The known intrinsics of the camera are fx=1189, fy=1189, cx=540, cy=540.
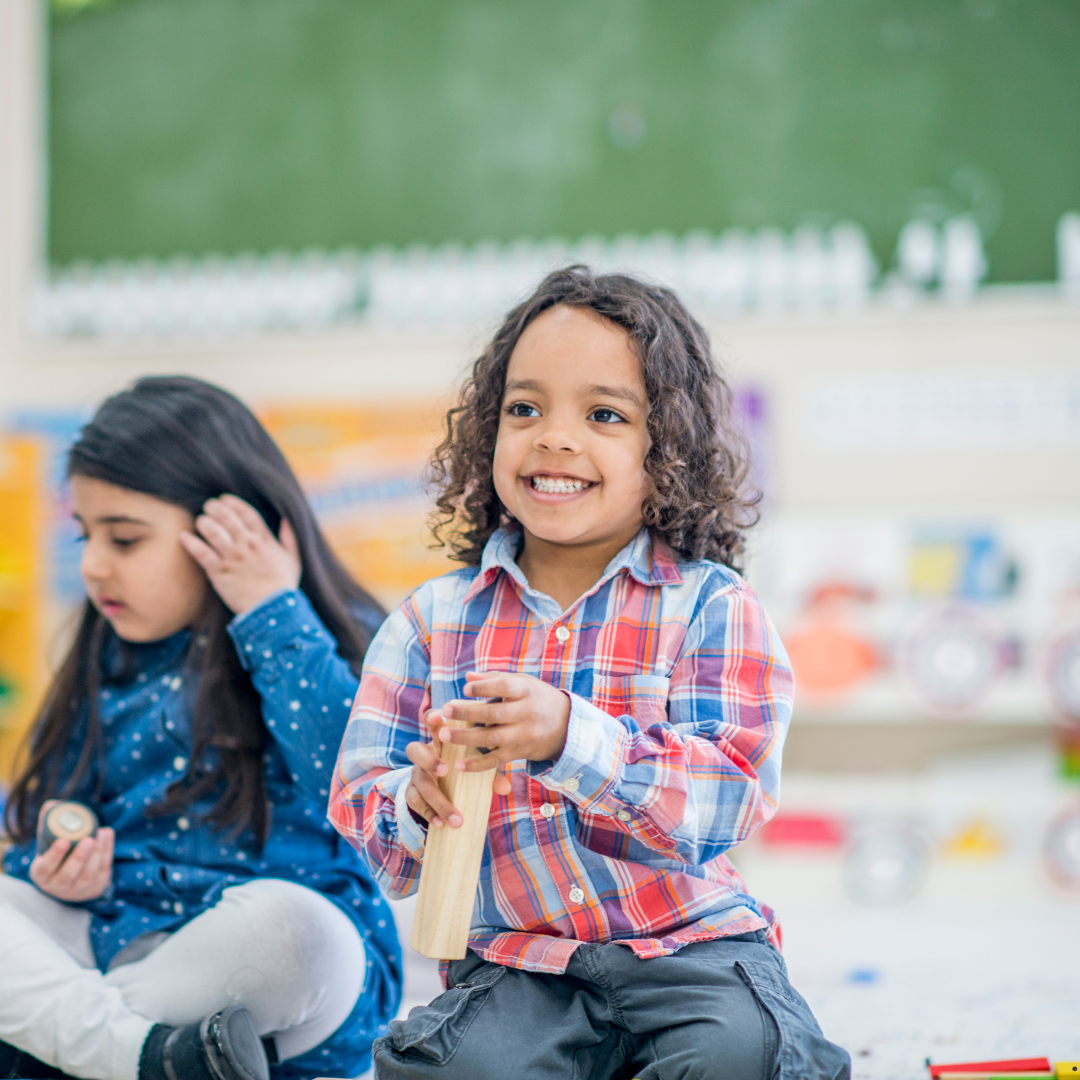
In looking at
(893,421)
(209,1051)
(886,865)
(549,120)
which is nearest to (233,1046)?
(209,1051)

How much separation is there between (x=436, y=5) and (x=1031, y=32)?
47.4 inches

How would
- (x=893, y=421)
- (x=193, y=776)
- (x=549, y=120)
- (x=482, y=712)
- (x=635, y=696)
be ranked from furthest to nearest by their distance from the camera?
(x=549, y=120)
(x=893, y=421)
(x=193, y=776)
(x=635, y=696)
(x=482, y=712)

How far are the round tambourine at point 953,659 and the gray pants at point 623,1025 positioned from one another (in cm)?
141

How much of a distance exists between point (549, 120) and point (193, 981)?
2.00 m

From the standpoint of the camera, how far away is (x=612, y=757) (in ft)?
2.49

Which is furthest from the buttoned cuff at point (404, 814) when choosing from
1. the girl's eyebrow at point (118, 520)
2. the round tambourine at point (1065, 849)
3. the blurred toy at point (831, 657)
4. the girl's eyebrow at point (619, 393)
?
the round tambourine at point (1065, 849)

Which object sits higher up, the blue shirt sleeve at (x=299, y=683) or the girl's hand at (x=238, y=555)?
the girl's hand at (x=238, y=555)

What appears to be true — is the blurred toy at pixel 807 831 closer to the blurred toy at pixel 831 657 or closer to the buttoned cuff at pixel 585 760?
the blurred toy at pixel 831 657

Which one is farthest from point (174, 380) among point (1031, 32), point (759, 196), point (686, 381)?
point (1031, 32)

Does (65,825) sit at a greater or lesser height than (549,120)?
lesser

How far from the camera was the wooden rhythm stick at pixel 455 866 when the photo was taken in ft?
2.59

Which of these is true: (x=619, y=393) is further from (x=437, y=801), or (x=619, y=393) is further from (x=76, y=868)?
(x=76, y=868)

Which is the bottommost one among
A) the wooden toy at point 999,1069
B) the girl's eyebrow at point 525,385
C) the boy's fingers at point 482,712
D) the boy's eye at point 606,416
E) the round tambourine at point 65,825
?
the wooden toy at point 999,1069

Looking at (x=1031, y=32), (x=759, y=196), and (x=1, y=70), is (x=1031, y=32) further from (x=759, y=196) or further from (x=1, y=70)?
(x=1, y=70)
